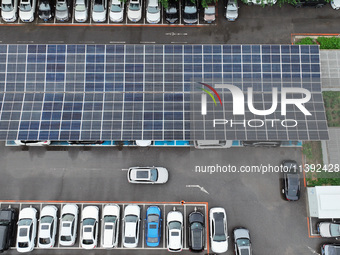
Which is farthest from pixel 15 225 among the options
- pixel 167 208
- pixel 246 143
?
pixel 246 143

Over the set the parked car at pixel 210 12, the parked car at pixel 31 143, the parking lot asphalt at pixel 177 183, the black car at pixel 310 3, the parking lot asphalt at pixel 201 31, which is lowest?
the parking lot asphalt at pixel 177 183

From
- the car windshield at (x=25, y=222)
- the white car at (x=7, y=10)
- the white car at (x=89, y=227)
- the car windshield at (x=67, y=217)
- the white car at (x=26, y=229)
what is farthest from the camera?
the white car at (x=7, y=10)

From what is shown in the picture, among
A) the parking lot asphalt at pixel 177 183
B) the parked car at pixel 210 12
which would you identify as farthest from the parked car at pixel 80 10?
the parking lot asphalt at pixel 177 183

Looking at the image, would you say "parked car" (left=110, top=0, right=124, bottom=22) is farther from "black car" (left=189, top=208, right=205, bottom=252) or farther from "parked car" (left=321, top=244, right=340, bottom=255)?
"parked car" (left=321, top=244, right=340, bottom=255)

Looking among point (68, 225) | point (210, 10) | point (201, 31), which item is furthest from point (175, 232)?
point (210, 10)

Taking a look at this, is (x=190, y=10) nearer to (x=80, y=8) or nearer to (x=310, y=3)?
(x=80, y=8)

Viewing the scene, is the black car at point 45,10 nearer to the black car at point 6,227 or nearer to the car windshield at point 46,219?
the black car at point 6,227

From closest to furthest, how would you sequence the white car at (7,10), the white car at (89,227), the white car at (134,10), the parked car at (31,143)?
1. the white car at (89,227)
2. the parked car at (31,143)
3. the white car at (134,10)
4. the white car at (7,10)

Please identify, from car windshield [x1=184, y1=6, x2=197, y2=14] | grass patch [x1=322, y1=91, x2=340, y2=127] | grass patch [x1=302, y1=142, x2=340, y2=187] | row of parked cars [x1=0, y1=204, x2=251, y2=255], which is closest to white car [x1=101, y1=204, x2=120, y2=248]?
row of parked cars [x1=0, y1=204, x2=251, y2=255]
